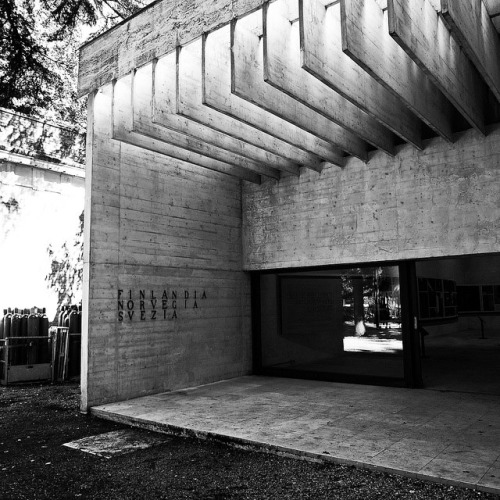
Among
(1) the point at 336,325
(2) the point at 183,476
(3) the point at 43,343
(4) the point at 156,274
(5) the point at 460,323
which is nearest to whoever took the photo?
(2) the point at 183,476

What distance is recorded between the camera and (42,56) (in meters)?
14.9

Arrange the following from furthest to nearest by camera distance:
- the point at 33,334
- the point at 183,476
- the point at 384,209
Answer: the point at 33,334, the point at 384,209, the point at 183,476

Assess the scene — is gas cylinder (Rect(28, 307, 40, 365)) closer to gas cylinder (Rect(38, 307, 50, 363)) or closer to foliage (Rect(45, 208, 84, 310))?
gas cylinder (Rect(38, 307, 50, 363))

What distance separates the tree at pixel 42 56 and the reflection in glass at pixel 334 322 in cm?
925

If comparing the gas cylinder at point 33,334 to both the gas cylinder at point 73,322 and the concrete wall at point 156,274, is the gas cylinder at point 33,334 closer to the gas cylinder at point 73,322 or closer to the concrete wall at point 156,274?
the gas cylinder at point 73,322

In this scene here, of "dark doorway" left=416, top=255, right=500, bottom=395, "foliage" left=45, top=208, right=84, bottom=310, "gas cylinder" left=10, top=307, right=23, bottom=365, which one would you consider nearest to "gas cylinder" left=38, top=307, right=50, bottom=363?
"gas cylinder" left=10, top=307, right=23, bottom=365

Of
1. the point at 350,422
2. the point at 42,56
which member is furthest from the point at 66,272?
the point at 350,422

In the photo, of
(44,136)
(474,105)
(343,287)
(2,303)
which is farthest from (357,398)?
(44,136)

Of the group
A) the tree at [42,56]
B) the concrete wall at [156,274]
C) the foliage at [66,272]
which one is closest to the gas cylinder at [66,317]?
the foliage at [66,272]

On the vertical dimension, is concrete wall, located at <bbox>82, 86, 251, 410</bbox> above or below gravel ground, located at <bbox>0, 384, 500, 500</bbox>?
above

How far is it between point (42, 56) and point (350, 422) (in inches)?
576

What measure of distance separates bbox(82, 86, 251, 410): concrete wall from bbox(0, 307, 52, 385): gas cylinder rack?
11.5ft

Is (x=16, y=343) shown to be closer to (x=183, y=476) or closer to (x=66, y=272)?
(x=66, y=272)

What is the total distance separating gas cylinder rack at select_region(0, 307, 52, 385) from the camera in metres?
10.0
